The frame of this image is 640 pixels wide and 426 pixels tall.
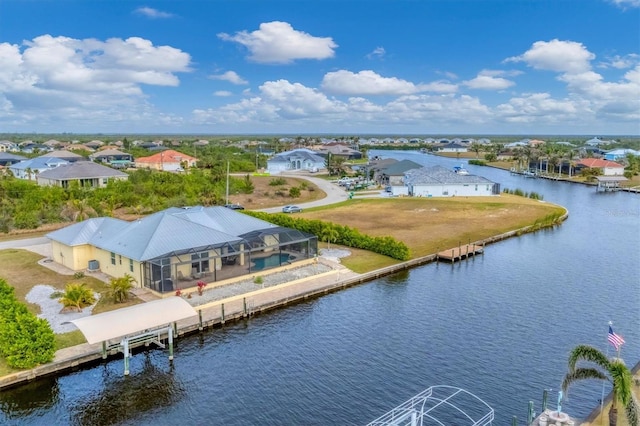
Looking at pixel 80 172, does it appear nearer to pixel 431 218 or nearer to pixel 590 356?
pixel 431 218

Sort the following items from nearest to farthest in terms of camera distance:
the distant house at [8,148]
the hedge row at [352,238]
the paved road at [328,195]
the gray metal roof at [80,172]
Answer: the hedge row at [352,238], the paved road at [328,195], the gray metal roof at [80,172], the distant house at [8,148]

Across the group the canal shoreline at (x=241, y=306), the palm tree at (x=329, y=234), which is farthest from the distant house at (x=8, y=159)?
the canal shoreline at (x=241, y=306)

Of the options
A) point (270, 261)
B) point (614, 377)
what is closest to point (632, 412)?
point (614, 377)

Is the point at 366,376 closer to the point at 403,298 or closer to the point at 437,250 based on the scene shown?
the point at 403,298

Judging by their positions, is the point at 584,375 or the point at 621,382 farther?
the point at 584,375

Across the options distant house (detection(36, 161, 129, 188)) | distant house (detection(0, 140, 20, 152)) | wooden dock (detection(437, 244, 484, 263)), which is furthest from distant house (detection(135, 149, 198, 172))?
wooden dock (detection(437, 244, 484, 263))

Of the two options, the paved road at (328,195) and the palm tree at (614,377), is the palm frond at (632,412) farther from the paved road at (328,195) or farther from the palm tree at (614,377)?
the paved road at (328,195)
